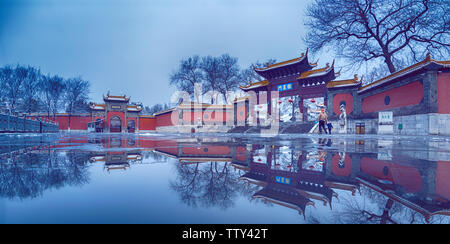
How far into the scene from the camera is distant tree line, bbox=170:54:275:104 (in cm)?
2980

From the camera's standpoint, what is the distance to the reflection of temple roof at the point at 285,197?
0.88 meters

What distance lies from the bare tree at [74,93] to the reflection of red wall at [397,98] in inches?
1372

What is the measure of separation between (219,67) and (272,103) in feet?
39.3

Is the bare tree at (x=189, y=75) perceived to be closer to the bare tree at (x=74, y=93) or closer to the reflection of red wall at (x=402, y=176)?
the bare tree at (x=74, y=93)

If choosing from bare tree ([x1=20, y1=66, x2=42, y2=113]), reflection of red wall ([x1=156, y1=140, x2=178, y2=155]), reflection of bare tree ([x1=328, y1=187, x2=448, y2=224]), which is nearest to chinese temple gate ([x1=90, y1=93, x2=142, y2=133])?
bare tree ([x1=20, y1=66, x2=42, y2=113])

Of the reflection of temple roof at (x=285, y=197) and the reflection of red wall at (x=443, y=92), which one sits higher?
the reflection of red wall at (x=443, y=92)

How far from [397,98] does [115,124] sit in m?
32.3

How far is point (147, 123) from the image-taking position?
31766 millimetres

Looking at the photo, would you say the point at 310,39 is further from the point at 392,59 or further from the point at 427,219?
the point at 427,219

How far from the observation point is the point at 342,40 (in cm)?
1584

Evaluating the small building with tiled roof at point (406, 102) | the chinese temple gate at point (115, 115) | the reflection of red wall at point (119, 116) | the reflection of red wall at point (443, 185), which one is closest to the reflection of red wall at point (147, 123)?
the chinese temple gate at point (115, 115)

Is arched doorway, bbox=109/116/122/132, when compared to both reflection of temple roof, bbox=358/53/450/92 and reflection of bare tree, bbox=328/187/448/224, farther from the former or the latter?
reflection of bare tree, bbox=328/187/448/224

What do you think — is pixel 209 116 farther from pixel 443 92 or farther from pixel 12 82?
pixel 12 82
